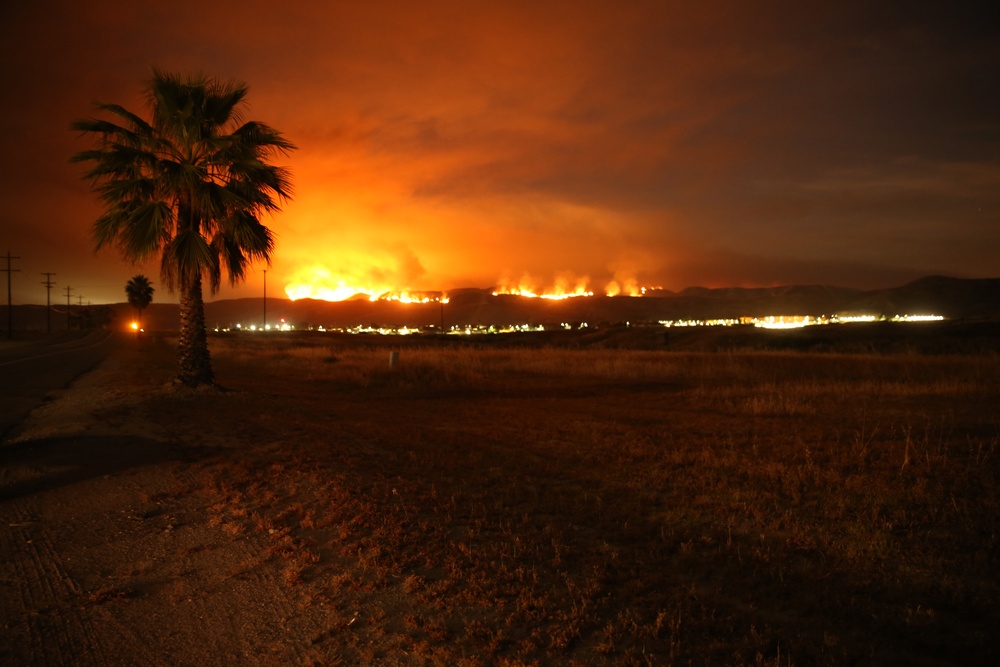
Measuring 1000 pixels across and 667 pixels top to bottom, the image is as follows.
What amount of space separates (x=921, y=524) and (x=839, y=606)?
106 inches

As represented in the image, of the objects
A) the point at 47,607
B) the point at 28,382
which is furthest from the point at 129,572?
the point at 28,382

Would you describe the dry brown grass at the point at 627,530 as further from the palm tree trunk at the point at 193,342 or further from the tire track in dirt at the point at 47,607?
the palm tree trunk at the point at 193,342

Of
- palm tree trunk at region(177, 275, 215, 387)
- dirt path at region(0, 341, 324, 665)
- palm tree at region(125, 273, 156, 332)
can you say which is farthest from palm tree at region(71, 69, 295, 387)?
palm tree at region(125, 273, 156, 332)

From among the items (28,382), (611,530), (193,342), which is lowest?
(611,530)

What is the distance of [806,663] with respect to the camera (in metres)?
4.14

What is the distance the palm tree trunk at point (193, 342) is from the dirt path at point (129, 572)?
22.7 ft

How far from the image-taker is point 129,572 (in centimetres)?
579

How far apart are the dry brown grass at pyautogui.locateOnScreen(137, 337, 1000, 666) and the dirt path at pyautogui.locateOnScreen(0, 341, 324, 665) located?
1.01ft

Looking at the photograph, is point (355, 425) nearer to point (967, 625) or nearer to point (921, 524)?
point (921, 524)

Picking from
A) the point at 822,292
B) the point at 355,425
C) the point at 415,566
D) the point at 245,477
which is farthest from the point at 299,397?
the point at 822,292

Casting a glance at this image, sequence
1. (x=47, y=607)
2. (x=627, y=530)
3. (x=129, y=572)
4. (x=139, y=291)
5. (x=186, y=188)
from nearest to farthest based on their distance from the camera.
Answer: (x=47, y=607) < (x=129, y=572) < (x=627, y=530) < (x=186, y=188) < (x=139, y=291)

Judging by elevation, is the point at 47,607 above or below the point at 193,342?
below

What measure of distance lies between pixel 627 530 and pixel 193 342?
14.5 meters

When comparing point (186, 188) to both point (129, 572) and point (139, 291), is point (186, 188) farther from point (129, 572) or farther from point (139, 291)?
point (139, 291)
